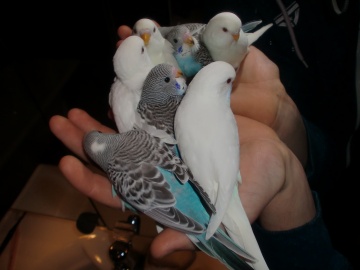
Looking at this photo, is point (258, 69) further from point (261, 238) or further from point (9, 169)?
point (9, 169)

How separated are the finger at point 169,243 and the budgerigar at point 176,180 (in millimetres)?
15

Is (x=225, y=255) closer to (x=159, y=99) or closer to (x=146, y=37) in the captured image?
(x=159, y=99)

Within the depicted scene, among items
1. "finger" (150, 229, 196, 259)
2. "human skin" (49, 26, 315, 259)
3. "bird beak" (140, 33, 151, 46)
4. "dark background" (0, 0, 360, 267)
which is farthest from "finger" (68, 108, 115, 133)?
"dark background" (0, 0, 360, 267)

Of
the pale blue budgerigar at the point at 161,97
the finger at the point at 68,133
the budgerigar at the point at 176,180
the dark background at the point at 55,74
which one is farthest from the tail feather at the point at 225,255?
the dark background at the point at 55,74

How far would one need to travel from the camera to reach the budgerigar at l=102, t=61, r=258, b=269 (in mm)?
578

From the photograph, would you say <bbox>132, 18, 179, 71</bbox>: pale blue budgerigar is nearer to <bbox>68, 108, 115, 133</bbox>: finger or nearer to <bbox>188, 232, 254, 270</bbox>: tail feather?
<bbox>68, 108, 115, 133</bbox>: finger

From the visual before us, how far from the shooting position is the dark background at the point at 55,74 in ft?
3.85

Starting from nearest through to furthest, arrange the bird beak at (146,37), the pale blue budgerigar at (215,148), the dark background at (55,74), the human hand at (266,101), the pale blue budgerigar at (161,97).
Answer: the pale blue budgerigar at (215,148)
the pale blue budgerigar at (161,97)
the bird beak at (146,37)
the human hand at (266,101)
the dark background at (55,74)

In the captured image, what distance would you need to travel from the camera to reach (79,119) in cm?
84

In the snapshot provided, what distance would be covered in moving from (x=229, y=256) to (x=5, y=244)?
84 centimetres

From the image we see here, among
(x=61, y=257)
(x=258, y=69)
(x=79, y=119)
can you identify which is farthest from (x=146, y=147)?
(x=61, y=257)

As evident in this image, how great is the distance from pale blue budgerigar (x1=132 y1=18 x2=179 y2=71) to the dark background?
1.67 ft

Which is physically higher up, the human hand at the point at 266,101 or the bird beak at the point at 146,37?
Answer: the bird beak at the point at 146,37

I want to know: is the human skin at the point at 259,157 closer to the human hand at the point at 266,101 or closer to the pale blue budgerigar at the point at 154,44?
the human hand at the point at 266,101
